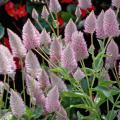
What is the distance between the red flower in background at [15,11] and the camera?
3.21 metres

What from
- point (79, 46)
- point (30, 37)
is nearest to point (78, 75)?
point (79, 46)

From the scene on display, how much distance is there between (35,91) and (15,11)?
1.60 meters

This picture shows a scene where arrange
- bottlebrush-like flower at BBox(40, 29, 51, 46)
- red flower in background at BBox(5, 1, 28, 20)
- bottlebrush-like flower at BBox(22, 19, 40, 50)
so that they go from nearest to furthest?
bottlebrush-like flower at BBox(22, 19, 40, 50) → bottlebrush-like flower at BBox(40, 29, 51, 46) → red flower in background at BBox(5, 1, 28, 20)

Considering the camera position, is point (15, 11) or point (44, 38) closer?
point (44, 38)

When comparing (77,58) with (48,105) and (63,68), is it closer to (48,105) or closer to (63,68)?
(63,68)

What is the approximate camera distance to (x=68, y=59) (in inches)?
60.3

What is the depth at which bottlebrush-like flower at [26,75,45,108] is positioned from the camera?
165 cm

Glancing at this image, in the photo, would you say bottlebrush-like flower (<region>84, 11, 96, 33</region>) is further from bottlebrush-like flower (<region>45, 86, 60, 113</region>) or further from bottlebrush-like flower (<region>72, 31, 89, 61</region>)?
bottlebrush-like flower (<region>45, 86, 60, 113</region>)

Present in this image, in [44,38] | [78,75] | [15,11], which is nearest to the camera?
[78,75]

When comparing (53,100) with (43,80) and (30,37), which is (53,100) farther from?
(30,37)

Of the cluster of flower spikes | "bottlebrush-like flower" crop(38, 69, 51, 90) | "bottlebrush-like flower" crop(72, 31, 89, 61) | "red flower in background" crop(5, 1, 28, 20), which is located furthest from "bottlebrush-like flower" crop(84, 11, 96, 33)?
"red flower in background" crop(5, 1, 28, 20)

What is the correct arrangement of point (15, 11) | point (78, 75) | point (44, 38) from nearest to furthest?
point (78, 75) < point (44, 38) < point (15, 11)

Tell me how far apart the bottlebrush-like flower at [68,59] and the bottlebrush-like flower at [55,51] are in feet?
0.27

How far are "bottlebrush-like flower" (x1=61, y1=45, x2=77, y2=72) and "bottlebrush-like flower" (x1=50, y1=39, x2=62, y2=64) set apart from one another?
0.08m
